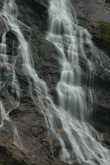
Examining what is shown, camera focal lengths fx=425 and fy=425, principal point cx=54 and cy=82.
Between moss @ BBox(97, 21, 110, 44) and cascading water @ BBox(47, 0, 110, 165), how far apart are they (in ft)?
3.47

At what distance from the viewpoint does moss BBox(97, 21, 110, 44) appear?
97.3ft

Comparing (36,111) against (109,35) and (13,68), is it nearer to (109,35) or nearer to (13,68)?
(13,68)

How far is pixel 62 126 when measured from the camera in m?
22.4

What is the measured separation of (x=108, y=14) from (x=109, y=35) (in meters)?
5.27

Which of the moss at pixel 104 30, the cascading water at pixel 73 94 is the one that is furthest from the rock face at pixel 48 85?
the cascading water at pixel 73 94

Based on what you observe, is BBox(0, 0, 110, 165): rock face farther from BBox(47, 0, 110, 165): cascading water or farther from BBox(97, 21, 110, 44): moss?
BBox(47, 0, 110, 165): cascading water

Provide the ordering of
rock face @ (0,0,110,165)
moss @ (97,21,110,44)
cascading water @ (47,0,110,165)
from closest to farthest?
rock face @ (0,0,110,165), cascading water @ (47,0,110,165), moss @ (97,21,110,44)

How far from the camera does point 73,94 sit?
81.6ft

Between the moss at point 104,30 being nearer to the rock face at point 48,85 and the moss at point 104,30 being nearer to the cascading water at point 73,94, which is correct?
the rock face at point 48,85

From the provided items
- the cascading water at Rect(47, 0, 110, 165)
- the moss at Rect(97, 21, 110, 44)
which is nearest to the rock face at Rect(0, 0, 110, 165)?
the moss at Rect(97, 21, 110, 44)

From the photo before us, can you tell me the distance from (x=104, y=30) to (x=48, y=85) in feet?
26.8

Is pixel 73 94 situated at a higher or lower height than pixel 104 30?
lower

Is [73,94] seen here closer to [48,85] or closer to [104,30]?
[48,85]

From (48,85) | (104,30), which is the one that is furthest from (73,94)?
(104,30)
